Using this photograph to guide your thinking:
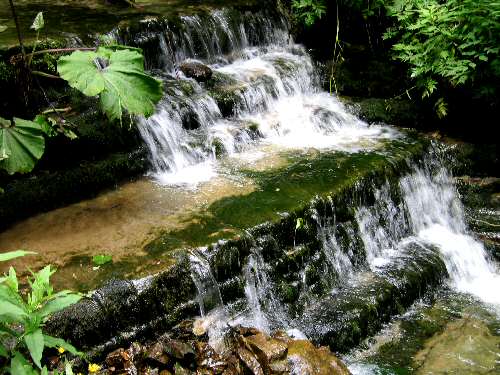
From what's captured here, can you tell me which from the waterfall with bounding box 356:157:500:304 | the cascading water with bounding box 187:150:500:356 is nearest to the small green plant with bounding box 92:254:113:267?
the cascading water with bounding box 187:150:500:356

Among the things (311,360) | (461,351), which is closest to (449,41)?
(461,351)

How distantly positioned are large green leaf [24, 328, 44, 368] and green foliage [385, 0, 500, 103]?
19.3 ft

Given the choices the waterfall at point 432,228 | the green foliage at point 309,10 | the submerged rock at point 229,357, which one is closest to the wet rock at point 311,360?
the submerged rock at point 229,357

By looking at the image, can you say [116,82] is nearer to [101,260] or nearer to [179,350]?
[101,260]

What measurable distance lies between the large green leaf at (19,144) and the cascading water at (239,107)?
1.88 m

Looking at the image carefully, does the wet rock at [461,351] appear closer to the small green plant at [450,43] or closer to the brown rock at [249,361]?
the brown rock at [249,361]

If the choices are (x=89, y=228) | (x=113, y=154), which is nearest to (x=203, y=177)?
(x=113, y=154)

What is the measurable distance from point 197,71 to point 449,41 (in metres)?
3.56

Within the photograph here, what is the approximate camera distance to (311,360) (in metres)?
3.96

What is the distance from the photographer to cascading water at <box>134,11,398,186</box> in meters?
6.22

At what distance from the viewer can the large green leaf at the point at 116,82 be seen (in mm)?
3639

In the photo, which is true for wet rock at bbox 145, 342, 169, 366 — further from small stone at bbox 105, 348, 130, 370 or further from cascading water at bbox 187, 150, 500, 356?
cascading water at bbox 187, 150, 500, 356

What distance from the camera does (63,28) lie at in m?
7.00

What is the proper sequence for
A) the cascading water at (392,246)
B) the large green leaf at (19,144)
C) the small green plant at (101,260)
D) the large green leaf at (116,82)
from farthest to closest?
the cascading water at (392,246) → the small green plant at (101,260) → the large green leaf at (19,144) → the large green leaf at (116,82)
